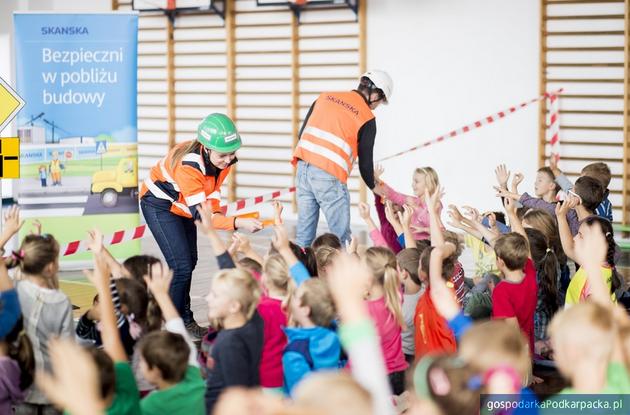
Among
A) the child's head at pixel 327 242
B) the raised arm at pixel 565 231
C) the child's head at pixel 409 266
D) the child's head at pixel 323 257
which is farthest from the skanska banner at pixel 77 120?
the raised arm at pixel 565 231

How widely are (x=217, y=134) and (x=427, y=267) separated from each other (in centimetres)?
166

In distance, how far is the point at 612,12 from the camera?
10672mm

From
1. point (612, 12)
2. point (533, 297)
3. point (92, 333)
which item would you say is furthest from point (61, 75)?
point (612, 12)

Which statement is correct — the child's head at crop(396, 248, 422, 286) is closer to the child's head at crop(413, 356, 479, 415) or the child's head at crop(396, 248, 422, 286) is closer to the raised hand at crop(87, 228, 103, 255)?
the raised hand at crop(87, 228, 103, 255)

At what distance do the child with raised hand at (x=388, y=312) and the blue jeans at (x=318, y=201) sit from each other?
7.73ft

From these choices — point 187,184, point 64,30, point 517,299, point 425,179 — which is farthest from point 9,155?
point 517,299

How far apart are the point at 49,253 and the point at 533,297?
2.51 meters

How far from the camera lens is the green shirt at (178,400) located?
357 centimetres

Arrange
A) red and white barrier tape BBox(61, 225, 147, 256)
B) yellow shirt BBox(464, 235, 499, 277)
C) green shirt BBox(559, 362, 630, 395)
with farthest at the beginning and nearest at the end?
red and white barrier tape BBox(61, 225, 147, 256) → yellow shirt BBox(464, 235, 499, 277) → green shirt BBox(559, 362, 630, 395)

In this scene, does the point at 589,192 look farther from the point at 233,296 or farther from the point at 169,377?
the point at 169,377

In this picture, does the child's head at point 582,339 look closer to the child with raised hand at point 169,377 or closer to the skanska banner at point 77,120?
the child with raised hand at point 169,377

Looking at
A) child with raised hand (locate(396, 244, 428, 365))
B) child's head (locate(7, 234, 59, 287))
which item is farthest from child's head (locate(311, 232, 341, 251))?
child's head (locate(7, 234, 59, 287))

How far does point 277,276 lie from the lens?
4652 millimetres

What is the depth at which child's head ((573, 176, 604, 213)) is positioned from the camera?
648 centimetres
